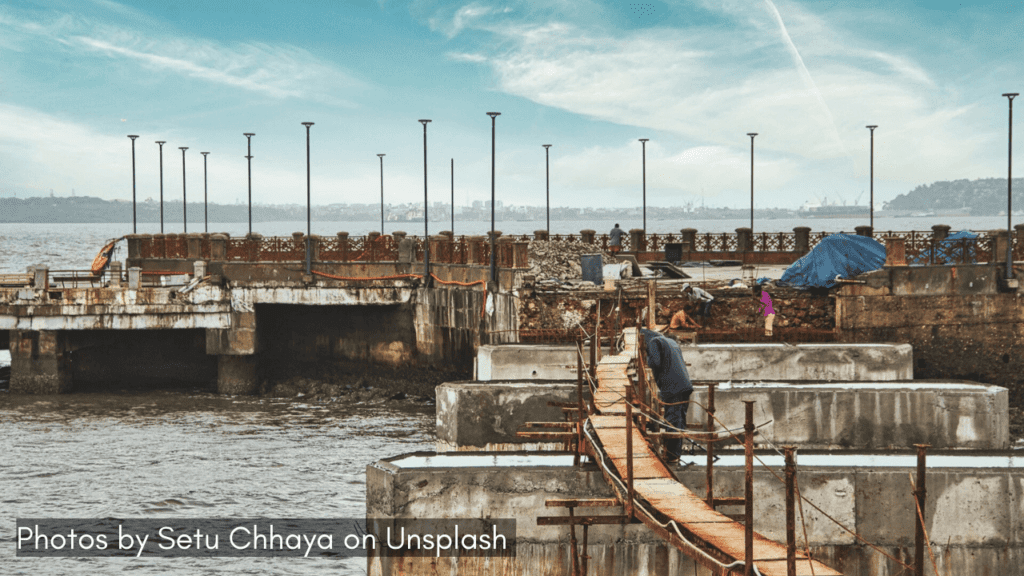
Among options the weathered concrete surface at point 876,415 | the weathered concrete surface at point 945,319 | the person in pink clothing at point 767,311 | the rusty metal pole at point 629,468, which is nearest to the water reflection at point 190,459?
the weathered concrete surface at point 876,415

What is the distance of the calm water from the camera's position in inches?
659

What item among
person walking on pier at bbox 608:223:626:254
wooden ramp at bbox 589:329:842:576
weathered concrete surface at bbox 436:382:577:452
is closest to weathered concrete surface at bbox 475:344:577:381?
weathered concrete surface at bbox 436:382:577:452

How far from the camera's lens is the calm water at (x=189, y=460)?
16738mm

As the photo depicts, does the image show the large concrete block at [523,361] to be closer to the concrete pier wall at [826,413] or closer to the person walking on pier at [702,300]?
the concrete pier wall at [826,413]

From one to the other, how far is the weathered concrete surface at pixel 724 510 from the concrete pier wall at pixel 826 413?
11.1 ft

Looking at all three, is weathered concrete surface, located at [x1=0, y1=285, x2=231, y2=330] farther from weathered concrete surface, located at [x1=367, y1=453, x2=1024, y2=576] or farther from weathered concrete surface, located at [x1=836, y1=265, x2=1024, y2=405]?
weathered concrete surface, located at [x1=367, y1=453, x2=1024, y2=576]

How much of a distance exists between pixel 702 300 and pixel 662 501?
15028mm

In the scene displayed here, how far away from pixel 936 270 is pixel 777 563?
62.9ft

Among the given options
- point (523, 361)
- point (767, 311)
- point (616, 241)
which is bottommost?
point (523, 361)

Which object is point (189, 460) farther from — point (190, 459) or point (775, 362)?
point (775, 362)

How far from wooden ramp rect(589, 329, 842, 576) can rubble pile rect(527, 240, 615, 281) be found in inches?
576

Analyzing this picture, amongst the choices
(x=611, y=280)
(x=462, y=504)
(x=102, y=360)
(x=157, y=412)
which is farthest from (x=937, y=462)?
(x=102, y=360)

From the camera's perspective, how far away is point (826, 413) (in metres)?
13.5

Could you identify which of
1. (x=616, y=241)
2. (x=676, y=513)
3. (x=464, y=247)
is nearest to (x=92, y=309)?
(x=464, y=247)
